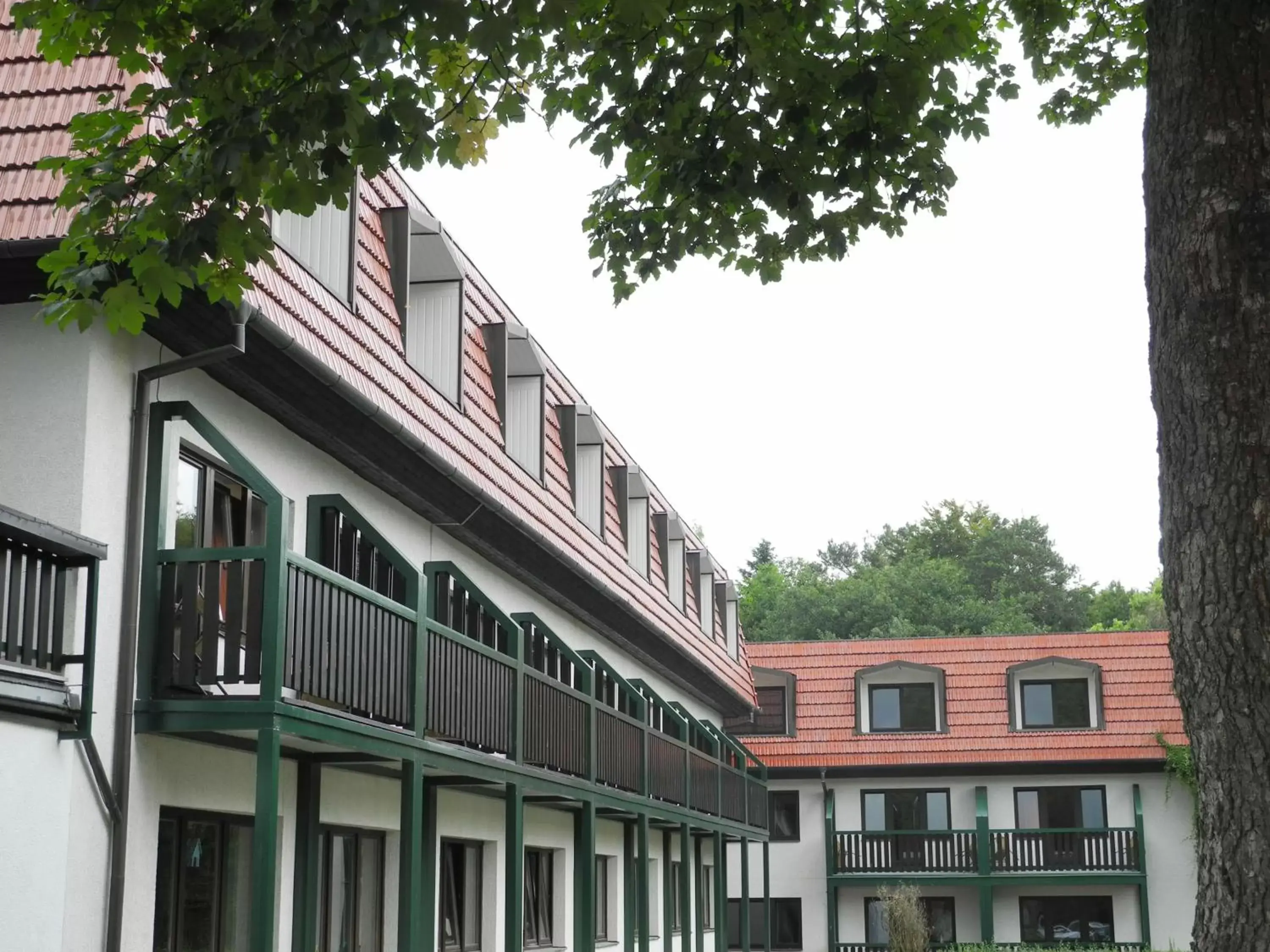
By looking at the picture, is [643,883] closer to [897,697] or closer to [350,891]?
[350,891]

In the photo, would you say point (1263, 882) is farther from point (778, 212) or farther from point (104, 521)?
point (104, 521)

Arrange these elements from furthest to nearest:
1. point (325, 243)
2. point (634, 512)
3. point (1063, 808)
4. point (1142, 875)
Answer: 1. point (1063, 808)
2. point (1142, 875)
3. point (634, 512)
4. point (325, 243)

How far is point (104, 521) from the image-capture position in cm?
1020

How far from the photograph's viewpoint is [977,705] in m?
37.7

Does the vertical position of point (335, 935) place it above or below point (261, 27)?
below

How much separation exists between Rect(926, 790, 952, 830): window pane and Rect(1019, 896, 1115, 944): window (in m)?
2.37

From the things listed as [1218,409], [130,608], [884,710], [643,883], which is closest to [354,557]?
[130,608]

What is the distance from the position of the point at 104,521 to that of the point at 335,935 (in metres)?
5.47

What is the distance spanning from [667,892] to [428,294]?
1119cm

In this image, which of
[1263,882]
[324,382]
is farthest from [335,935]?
[1263,882]

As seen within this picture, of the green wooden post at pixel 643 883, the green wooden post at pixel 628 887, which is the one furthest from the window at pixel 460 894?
the green wooden post at pixel 628 887

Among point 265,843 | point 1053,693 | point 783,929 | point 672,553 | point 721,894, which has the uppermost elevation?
point 672,553

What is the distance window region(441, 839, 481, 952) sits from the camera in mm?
17234

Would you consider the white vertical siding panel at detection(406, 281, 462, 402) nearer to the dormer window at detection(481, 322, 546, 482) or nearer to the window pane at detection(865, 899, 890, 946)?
the dormer window at detection(481, 322, 546, 482)
